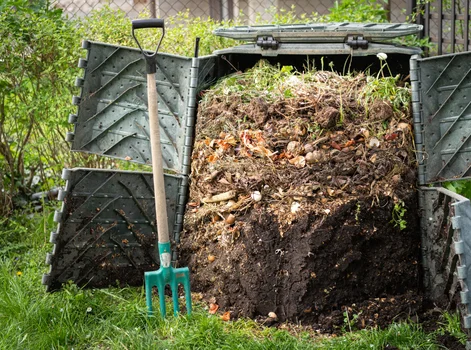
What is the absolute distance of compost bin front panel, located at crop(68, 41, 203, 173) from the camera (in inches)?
180

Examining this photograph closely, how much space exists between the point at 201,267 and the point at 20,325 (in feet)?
3.62

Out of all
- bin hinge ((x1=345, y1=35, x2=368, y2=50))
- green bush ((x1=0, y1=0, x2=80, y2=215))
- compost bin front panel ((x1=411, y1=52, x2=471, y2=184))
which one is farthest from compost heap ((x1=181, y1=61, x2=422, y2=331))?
green bush ((x1=0, y1=0, x2=80, y2=215))

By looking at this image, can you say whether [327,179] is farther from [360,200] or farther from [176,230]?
[176,230]

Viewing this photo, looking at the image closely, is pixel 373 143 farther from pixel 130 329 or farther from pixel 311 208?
pixel 130 329

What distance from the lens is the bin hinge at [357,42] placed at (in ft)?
14.4

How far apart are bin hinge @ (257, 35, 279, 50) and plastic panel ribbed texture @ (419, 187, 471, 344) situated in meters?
1.27

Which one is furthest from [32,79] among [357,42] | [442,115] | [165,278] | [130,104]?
[442,115]

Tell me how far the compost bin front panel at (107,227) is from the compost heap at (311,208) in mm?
257

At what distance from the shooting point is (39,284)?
4676 millimetres

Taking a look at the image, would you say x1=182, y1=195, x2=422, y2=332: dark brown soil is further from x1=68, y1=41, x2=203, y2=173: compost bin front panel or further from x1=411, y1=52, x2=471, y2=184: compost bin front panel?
x1=68, y1=41, x2=203, y2=173: compost bin front panel

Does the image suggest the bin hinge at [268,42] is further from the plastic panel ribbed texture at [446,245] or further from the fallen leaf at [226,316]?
the fallen leaf at [226,316]

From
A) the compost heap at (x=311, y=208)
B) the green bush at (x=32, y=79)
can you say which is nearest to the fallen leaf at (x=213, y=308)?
the compost heap at (x=311, y=208)

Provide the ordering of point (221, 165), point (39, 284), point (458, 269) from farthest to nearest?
point (39, 284) < point (221, 165) < point (458, 269)

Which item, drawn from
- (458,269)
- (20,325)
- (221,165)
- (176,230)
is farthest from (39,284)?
(458,269)
